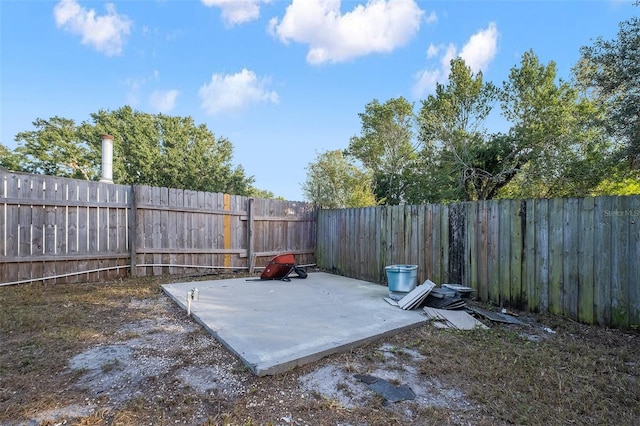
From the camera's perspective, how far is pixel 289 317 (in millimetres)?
3451

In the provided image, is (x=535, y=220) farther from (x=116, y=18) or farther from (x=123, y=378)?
(x=116, y=18)

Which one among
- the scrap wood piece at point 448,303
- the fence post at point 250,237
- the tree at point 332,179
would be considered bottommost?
the scrap wood piece at point 448,303

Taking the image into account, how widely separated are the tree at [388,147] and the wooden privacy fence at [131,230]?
652 cm

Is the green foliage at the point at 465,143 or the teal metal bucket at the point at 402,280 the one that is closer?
the teal metal bucket at the point at 402,280

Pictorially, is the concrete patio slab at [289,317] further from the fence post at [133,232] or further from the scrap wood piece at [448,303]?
the fence post at [133,232]

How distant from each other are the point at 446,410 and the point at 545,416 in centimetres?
55

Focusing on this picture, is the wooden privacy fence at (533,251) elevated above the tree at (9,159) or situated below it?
below

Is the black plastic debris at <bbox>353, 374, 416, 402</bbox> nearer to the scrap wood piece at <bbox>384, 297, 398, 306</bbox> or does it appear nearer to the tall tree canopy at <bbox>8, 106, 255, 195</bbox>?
the scrap wood piece at <bbox>384, 297, 398, 306</bbox>

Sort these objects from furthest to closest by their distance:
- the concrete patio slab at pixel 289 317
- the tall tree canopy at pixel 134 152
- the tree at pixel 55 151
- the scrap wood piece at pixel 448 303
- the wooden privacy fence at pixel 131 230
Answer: the tall tree canopy at pixel 134 152
the tree at pixel 55 151
the wooden privacy fence at pixel 131 230
the scrap wood piece at pixel 448 303
the concrete patio slab at pixel 289 317

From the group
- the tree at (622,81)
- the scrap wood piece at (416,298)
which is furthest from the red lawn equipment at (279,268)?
the tree at (622,81)

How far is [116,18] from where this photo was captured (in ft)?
21.3

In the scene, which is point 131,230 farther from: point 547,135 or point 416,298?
point 547,135

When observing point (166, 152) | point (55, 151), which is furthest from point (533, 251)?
point (55, 151)

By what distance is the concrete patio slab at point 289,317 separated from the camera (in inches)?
98.6
